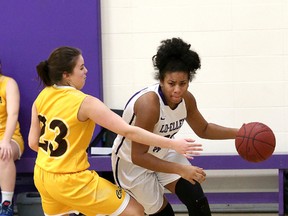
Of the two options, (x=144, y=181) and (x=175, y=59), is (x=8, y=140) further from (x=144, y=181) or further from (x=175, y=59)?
(x=175, y=59)

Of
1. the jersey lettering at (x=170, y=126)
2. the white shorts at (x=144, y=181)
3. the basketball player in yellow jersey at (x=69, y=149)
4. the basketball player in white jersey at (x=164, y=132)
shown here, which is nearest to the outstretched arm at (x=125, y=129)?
the basketball player in yellow jersey at (x=69, y=149)

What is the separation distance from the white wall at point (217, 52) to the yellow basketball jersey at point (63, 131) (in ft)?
7.30

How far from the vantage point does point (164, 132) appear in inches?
131

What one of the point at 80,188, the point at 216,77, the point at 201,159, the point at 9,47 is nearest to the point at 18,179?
the point at 9,47

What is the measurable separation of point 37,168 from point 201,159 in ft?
6.83

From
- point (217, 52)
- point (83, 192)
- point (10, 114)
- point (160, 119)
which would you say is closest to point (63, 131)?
point (83, 192)

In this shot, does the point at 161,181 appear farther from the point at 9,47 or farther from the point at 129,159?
the point at 9,47

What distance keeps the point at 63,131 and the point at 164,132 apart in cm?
65

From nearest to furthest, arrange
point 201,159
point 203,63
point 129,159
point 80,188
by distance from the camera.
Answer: point 80,188, point 129,159, point 201,159, point 203,63

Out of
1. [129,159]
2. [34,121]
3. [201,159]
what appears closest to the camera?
[34,121]

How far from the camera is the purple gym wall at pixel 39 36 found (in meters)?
5.17

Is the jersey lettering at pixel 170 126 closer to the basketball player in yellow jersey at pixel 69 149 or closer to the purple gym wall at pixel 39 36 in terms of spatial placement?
the basketball player in yellow jersey at pixel 69 149

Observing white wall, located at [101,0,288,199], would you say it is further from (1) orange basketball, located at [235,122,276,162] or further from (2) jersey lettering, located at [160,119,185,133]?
(1) orange basketball, located at [235,122,276,162]

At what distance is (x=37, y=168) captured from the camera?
314 centimetres
